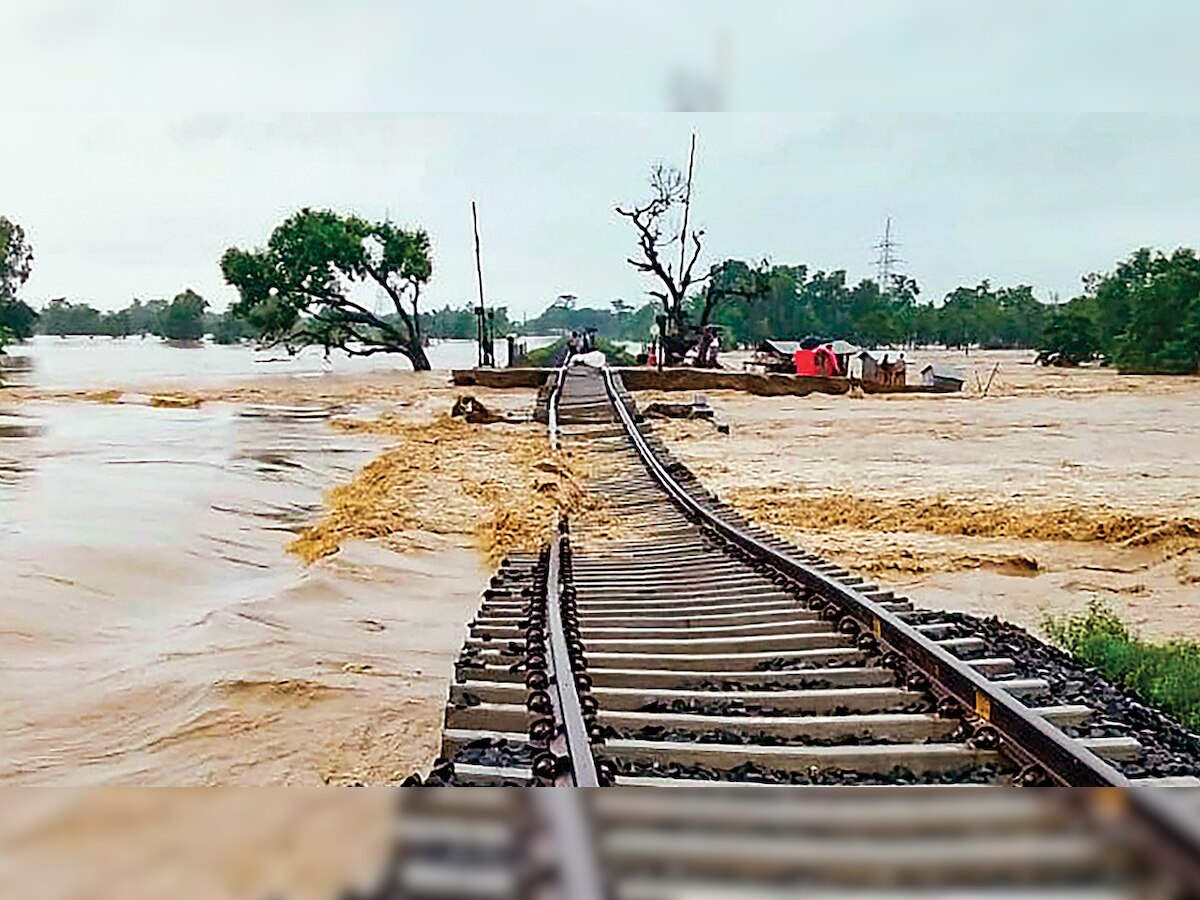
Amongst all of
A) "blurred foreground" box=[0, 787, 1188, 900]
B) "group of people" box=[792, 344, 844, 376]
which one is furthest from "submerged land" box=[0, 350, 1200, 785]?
"group of people" box=[792, 344, 844, 376]

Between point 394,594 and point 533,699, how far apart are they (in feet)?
7.38

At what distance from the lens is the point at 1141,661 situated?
302 cm

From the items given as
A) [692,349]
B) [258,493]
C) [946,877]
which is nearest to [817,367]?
[692,349]

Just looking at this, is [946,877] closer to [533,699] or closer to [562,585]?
[533,699]

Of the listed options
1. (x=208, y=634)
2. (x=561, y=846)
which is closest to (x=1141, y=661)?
(x=208, y=634)

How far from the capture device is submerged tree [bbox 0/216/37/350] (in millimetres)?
3648

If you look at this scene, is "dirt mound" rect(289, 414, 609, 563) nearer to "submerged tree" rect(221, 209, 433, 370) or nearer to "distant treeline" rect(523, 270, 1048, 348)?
"submerged tree" rect(221, 209, 433, 370)

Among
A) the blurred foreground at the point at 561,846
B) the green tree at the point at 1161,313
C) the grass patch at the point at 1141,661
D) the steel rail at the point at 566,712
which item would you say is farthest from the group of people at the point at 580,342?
the blurred foreground at the point at 561,846

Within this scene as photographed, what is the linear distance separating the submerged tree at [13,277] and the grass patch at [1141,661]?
10.1ft

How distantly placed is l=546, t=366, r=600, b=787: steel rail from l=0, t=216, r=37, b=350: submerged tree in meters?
1.81

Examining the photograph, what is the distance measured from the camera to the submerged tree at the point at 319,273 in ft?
56.5

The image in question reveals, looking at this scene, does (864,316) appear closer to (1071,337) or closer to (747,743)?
(1071,337)

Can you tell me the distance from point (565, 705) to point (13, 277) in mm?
3582

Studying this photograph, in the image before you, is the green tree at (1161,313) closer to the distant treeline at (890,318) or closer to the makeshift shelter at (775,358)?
the distant treeline at (890,318)
